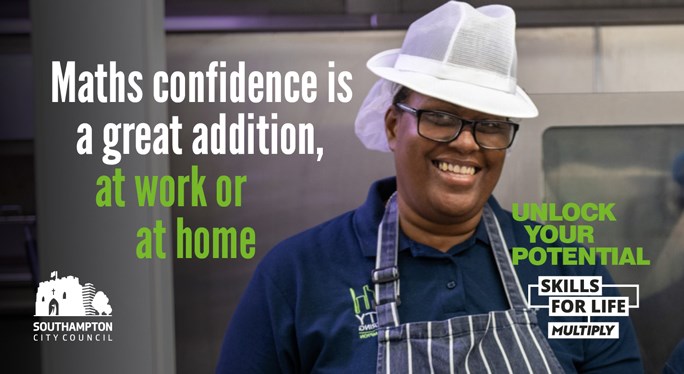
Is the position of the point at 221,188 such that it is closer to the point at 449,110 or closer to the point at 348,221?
the point at 348,221

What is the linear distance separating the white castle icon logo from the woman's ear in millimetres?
567

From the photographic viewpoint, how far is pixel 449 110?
1107 mm

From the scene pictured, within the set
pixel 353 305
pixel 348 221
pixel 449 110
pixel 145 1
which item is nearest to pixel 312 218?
pixel 348 221

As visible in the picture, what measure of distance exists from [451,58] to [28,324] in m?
0.87

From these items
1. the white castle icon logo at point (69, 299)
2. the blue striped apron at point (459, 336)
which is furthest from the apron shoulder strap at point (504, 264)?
the white castle icon logo at point (69, 299)

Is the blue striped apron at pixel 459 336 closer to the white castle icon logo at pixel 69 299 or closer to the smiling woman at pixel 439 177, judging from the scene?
the smiling woman at pixel 439 177

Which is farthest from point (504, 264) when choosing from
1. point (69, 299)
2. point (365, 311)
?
point (69, 299)

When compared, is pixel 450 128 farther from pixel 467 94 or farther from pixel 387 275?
pixel 387 275

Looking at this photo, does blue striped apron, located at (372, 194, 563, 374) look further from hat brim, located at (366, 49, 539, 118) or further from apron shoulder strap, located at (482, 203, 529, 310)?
hat brim, located at (366, 49, 539, 118)

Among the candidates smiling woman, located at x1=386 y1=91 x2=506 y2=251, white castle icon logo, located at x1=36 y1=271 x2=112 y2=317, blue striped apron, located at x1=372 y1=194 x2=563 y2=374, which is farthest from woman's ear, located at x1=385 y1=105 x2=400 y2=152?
white castle icon logo, located at x1=36 y1=271 x2=112 y2=317

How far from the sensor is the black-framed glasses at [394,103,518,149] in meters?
1.11

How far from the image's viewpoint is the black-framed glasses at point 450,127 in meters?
1.11

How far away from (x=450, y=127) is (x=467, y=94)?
6 cm

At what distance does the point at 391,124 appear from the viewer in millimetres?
1174
